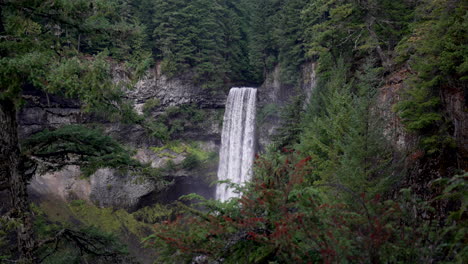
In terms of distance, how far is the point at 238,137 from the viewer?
85.8 ft

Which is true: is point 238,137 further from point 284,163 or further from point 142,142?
point 284,163

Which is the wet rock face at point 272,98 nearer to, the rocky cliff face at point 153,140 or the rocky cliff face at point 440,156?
the rocky cliff face at point 153,140

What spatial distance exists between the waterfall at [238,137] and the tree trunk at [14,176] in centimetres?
2062

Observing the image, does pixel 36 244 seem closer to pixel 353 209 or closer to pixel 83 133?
pixel 83 133

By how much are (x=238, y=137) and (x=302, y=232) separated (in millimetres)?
22996

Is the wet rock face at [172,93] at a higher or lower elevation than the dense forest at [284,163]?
higher

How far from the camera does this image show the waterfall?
84.2ft

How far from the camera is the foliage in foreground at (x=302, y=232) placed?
290cm

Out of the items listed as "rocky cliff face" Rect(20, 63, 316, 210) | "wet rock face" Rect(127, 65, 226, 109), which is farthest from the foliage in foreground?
"wet rock face" Rect(127, 65, 226, 109)

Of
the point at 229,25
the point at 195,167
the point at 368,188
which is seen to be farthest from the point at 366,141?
the point at 229,25

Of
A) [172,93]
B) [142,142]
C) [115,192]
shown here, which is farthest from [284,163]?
[172,93]

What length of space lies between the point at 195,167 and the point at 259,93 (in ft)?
30.0

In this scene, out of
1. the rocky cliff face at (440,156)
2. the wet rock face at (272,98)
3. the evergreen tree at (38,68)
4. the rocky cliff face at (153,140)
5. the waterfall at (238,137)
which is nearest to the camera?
the evergreen tree at (38,68)

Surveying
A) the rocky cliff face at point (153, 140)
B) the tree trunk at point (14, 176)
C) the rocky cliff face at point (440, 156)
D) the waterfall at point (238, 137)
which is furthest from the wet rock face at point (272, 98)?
the tree trunk at point (14, 176)
